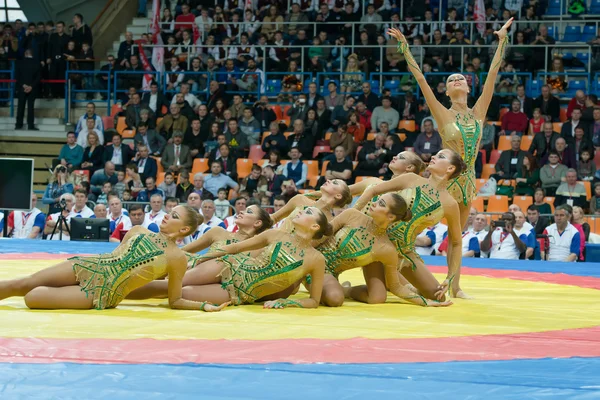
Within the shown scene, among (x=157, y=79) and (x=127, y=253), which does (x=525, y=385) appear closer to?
(x=127, y=253)

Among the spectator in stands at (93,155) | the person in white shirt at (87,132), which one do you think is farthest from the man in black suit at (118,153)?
the person in white shirt at (87,132)

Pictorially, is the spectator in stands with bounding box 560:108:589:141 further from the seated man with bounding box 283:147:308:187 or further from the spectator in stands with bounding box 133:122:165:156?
the spectator in stands with bounding box 133:122:165:156

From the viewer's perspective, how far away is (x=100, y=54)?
1978 centimetres

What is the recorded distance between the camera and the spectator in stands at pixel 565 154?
44.2ft

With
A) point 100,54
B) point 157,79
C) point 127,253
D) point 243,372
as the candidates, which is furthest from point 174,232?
point 100,54

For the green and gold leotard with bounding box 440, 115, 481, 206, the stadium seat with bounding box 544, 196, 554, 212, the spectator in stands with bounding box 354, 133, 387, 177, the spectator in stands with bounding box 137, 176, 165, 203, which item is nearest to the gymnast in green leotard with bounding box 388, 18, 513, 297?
the green and gold leotard with bounding box 440, 115, 481, 206

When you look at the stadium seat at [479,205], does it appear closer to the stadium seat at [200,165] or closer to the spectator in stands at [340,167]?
the spectator in stands at [340,167]

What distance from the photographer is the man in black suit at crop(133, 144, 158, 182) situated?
14852mm

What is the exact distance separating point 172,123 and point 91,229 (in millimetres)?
4850

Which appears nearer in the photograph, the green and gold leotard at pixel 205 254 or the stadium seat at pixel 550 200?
the green and gold leotard at pixel 205 254

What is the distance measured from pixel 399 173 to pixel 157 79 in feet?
36.0

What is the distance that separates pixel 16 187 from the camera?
11.3m

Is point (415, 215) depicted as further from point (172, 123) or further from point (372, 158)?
point (172, 123)

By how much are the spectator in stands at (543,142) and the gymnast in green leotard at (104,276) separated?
29.5ft
